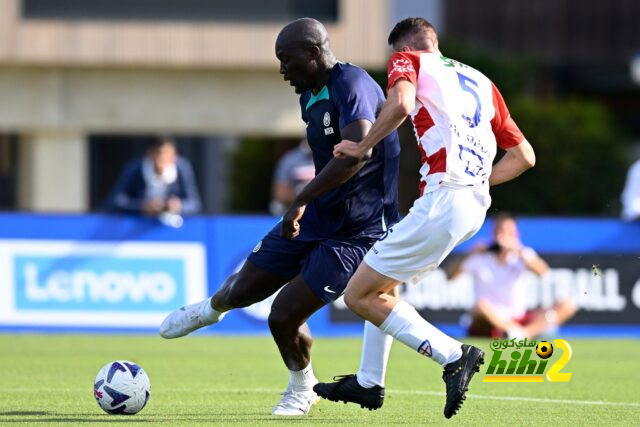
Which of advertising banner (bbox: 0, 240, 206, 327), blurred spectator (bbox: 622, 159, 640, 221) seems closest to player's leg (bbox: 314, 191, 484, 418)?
advertising banner (bbox: 0, 240, 206, 327)

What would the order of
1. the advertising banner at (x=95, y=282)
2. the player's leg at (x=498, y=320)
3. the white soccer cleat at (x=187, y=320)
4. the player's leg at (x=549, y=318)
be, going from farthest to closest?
the player's leg at (x=549, y=318)
the player's leg at (x=498, y=320)
the advertising banner at (x=95, y=282)
the white soccer cleat at (x=187, y=320)

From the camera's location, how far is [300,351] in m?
9.09

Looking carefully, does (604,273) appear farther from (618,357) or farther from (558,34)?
(558,34)

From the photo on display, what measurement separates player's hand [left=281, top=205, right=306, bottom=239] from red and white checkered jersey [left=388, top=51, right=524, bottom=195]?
691 millimetres

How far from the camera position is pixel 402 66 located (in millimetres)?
8164

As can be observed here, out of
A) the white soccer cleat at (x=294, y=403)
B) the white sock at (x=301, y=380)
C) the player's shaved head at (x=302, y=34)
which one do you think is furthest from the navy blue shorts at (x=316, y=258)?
the player's shaved head at (x=302, y=34)

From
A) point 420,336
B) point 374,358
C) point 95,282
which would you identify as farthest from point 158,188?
point 420,336

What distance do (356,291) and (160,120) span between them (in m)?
14.7

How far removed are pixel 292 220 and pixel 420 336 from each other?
37.5 inches

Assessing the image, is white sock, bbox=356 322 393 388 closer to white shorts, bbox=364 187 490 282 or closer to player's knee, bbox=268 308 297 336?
player's knee, bbox=268 308 297 336

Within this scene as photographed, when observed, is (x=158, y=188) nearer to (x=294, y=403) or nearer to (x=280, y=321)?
(x=294, y=403)

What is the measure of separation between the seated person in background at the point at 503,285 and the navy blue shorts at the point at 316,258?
800cm

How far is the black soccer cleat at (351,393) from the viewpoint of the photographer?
8.66 meters

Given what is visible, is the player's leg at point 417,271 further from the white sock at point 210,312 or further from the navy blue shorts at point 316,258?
the white sock at point 210,312
